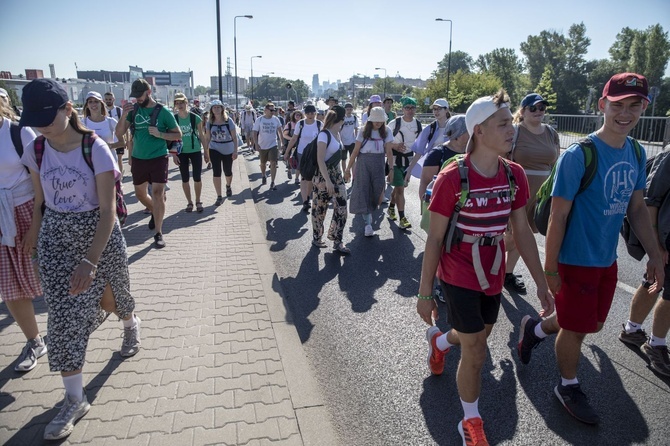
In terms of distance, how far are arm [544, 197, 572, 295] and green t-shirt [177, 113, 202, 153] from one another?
22.7 ft

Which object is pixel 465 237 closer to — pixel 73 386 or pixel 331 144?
pixel 73 386

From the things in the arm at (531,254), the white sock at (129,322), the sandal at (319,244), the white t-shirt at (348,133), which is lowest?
the sandal at (319,244)

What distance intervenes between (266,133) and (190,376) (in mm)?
8938

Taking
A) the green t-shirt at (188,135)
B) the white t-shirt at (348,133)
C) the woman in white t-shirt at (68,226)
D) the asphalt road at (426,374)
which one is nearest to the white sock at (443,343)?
the asphalt road at (426,374)

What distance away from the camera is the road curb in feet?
9.39

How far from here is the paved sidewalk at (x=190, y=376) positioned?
2.83m

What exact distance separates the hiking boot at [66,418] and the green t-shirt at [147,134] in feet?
14.9

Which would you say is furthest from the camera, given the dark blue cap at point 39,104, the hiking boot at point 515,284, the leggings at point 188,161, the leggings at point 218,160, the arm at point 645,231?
the leggings at point 218,160

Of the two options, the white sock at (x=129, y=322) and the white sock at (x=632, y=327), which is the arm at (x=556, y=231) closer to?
the white sock at (x=632, y=327)

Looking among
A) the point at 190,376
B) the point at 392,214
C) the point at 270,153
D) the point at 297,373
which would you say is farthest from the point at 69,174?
the point at 270,153

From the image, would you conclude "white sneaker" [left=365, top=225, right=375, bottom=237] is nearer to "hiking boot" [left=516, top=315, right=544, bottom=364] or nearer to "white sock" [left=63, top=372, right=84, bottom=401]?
"hiking boot" [left=516, top=315, right=544, bottom=364]

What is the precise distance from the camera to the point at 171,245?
6.84 metres

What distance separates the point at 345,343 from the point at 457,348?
95cm

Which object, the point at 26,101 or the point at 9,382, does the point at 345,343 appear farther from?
the point at 26,101
